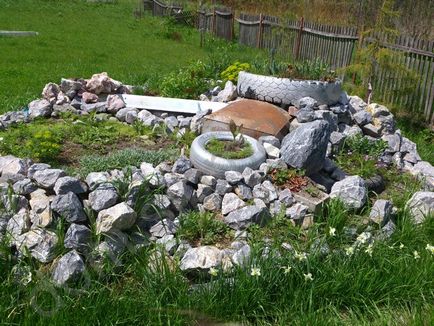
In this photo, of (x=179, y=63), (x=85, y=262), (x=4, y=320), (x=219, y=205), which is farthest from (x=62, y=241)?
(x=179, y=63)

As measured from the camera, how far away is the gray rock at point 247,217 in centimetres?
395

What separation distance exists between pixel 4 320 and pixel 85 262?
662 millimetres

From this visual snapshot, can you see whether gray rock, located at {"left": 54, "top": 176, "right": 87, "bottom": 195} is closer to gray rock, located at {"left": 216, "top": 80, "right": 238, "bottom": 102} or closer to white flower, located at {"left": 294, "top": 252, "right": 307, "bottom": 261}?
white flower, located at {"left": 294, "top": 252, "right": 307, "bottom": 261}

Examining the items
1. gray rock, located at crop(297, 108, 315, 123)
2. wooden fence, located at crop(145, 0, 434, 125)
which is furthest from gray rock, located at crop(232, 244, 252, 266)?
wooden fence, located at crop(145, 0, 434, 125)

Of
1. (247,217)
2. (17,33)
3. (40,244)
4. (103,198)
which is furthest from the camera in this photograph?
(17,33)

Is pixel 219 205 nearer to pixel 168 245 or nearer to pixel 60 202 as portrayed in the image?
pixel 168 245

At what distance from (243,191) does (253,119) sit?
1.47 meters

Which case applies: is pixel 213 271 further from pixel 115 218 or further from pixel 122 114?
pixel 122 114

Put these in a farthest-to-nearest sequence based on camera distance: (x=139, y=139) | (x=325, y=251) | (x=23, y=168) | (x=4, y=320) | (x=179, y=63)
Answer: (x=179, y=63) → (x=139, y=139) → (x=23, y=168) → (x=325, y=251) → (x=4, y=320)

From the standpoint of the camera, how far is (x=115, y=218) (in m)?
3.53

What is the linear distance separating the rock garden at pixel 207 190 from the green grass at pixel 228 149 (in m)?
0.02

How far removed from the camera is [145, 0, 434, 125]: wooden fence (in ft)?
29.2

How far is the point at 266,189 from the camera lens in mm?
4336

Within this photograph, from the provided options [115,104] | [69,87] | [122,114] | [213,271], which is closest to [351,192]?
[213,271]
